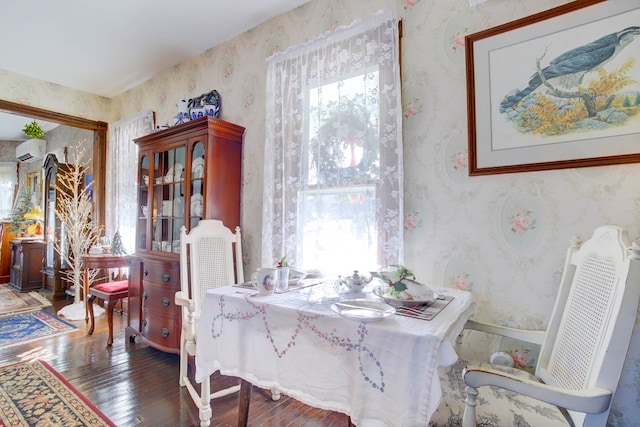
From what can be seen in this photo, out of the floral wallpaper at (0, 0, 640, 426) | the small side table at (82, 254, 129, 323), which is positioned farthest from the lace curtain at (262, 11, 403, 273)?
the small side table at (82, 254, 129, 323)

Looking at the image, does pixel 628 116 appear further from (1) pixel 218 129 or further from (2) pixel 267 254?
(1) pixel 218 129

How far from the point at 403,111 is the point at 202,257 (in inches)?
62.3

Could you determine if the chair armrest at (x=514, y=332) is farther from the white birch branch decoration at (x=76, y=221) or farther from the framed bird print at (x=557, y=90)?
the white birch branch decoration at (x=76, y=221)

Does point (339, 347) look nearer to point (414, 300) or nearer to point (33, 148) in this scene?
point (414, 300)

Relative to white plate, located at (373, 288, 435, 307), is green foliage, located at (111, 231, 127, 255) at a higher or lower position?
higher

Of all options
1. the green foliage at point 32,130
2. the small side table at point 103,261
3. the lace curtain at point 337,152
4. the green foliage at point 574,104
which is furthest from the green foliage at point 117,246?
the green foliage at point 574,104

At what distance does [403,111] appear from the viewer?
1.93m

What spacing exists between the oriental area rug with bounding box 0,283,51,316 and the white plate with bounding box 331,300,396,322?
4.66m

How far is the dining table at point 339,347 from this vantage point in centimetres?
93

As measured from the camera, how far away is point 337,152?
2.10 m

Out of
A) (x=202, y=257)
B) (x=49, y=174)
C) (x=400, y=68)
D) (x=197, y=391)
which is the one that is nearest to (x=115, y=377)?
(x=197, y=391)

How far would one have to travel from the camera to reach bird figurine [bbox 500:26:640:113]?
1.37 metres

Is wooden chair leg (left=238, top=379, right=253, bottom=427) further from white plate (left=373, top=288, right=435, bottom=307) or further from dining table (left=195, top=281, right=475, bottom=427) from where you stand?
white plate (left=373, top=288, right=435, bottom=307)

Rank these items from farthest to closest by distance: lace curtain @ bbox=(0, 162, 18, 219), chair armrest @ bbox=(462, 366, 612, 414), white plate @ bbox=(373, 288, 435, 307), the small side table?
1. lace curtain @ bbox=(0, 162, 18, 219)
2. the small side table
3. white plate @ bbox=(373, 288, 435, 307)
4. chair armrest @ bbox=(462, 366, 612, 414)
